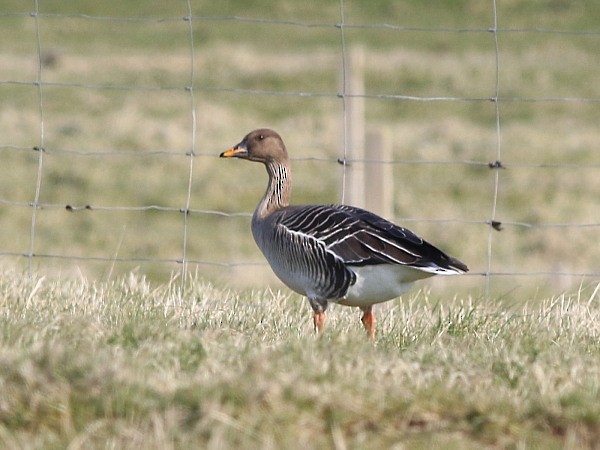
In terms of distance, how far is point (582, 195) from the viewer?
19359 millimetres

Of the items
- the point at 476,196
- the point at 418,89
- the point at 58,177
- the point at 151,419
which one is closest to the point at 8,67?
the point at 418,89

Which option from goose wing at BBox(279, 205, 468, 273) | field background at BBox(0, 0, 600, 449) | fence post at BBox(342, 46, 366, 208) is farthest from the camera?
fence post at BBox(342, 46, 366, 208)

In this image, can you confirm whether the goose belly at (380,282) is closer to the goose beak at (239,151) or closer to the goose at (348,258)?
the goose at (348,258)

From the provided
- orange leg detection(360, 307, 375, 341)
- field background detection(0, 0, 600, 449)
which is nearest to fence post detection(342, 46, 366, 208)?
field background detection(0, 0, 600, 449)

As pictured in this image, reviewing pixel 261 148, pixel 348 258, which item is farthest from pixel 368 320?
pixel 261 148

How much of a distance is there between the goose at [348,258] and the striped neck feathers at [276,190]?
1.19 ft

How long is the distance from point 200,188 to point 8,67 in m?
14.8

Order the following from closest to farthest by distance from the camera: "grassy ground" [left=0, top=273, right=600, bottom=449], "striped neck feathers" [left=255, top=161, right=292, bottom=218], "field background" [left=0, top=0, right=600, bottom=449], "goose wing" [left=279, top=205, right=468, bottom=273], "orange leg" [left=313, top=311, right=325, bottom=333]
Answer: "grassy ground" [left=0, top=273, right=600, bottom=449] → "field background" [left=0, top=0, right=600, bottom=449] → "goose wing" [left=279, top=205, right=468, bottom=273] → "orange leg" [left=313, top=311, right=325, bottom=333] → "striped neck feathers" [left=255, top=161, right=292, bottom=218]

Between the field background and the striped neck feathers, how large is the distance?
38cm

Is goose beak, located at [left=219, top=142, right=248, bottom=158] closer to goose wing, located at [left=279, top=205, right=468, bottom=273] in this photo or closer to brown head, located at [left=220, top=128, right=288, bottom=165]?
brown head, located at [left=220, top=128, right=288, bottom=165]

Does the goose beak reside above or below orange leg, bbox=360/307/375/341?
above

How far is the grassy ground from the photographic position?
367 centimetres

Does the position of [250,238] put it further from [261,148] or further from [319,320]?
[319,320]

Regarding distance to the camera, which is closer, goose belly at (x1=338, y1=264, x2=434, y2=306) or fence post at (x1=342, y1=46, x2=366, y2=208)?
goose belly at (x1=338, y1=264, x2=434, y2=306)
